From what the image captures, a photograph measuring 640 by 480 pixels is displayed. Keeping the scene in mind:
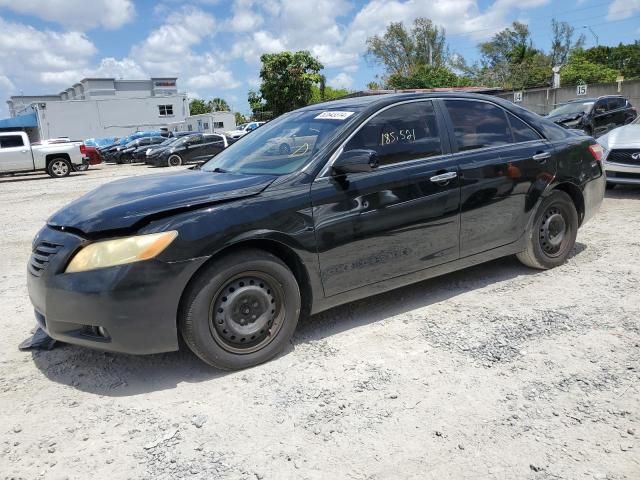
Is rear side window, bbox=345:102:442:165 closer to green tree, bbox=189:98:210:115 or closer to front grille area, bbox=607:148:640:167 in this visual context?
front grille area, bbox=607:148:640:167

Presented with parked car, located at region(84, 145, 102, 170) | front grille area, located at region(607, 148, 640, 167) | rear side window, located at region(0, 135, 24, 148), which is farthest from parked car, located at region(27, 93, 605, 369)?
parked car, located at region(84, 145, 102, 170)

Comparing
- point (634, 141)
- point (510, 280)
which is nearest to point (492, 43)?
point (634, 141)

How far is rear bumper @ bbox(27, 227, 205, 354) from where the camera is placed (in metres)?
2.92

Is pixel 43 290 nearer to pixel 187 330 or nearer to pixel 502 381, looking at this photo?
pixel 187 330

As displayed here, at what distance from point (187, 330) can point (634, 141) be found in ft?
25.7

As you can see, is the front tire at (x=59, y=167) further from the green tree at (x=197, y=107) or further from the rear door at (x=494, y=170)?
the green tree at (x=197, y=107)

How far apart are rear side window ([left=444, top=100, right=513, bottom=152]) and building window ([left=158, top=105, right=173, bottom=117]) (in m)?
64.5

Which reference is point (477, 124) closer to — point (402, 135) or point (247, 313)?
point (402, 135)

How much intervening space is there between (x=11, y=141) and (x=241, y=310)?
21.1 m

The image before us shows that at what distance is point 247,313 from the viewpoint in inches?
129

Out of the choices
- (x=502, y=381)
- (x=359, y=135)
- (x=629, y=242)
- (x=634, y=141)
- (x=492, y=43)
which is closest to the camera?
(x=502, y=381)

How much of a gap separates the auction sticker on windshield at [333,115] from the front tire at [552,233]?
2.02 metres

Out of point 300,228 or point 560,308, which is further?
point 560,308

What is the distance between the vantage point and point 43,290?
123 inches
